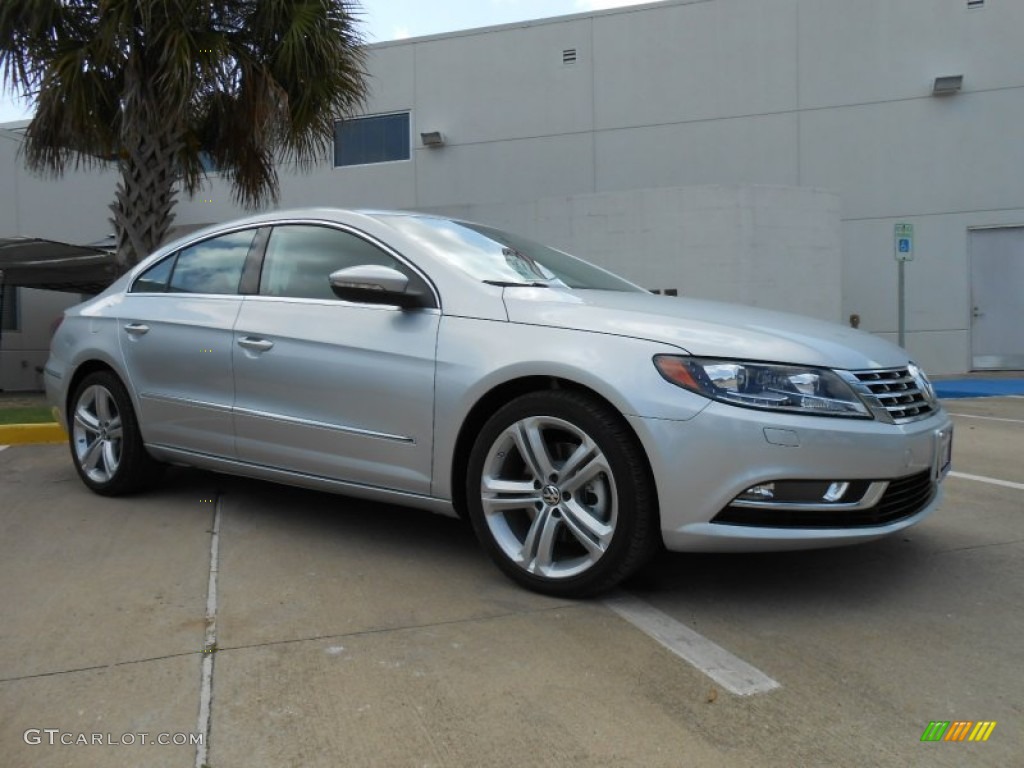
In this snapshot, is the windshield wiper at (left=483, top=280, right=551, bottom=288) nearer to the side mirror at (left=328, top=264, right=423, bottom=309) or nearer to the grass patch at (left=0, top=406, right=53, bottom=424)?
the side mirror at (left=328, top=264, right=423, bottom=309)

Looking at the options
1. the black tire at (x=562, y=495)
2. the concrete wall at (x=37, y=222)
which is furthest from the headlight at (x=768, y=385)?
the concrete wall at (x=37, y=222)

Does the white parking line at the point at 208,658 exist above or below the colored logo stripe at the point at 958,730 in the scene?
above

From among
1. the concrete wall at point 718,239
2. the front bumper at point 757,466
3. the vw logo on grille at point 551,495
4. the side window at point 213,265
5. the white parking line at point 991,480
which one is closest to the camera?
the front bumper at point 757,466

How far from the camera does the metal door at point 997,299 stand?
50.0 ft

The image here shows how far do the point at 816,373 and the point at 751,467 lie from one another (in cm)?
43

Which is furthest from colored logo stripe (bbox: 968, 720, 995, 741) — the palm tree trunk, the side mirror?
the palm tree trunk

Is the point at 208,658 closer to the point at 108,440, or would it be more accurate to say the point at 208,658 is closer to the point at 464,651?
the point at 464,651

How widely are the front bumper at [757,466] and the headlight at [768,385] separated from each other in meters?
0.04

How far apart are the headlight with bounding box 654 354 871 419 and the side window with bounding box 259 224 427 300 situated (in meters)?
1.45

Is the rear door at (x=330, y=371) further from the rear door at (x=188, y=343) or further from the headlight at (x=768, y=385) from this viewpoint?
the headlight at (x=768, y=385)

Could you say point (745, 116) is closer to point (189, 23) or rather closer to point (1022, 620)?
point (189, 23)

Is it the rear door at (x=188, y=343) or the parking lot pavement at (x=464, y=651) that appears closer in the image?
the parking lot pavement at (x=464, y=651)

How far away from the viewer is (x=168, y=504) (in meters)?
4.79

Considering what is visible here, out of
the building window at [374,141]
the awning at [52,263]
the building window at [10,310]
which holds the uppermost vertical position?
the building window at [374,141]
